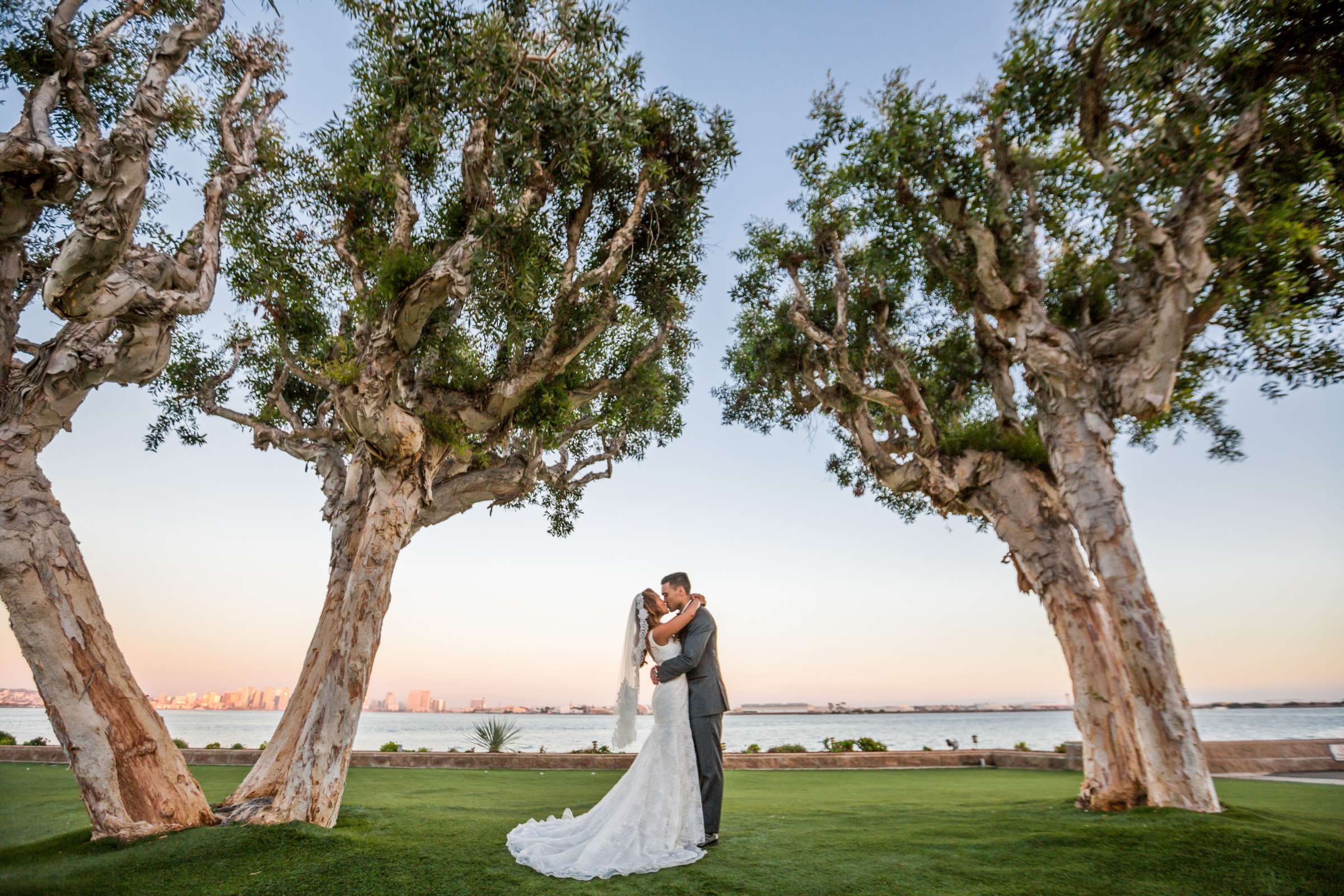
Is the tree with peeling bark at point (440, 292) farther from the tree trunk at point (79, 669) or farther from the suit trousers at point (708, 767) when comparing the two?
the suit trousers at point (708, 767)

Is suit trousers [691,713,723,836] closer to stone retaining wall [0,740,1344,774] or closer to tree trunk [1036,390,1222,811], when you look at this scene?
tree trunk [1036,390,1222,811]

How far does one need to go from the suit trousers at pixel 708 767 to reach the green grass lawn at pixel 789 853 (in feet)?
0.97

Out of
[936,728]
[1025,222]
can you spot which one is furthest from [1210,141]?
[936,728]

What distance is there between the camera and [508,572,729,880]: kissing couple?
5.14 meters

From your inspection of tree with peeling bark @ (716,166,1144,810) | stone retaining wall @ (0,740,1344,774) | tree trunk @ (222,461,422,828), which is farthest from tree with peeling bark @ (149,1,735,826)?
stone retaining wall @ (0,740,1344,774)

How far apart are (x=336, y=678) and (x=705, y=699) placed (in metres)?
4.13

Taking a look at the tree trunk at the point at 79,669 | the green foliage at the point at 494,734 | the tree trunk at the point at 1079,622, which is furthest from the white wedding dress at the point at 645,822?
the green foliage at the point at 494,734

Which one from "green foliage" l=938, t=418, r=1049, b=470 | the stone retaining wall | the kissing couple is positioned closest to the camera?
the kissing couple

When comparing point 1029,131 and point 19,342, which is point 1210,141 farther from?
point 19,342

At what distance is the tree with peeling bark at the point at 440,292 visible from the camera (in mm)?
7336

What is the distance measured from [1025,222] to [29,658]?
12.3 metres

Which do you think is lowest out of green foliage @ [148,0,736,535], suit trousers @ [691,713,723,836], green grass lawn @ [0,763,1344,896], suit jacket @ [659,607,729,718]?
green grass lawn @ [0,763,1344,896]

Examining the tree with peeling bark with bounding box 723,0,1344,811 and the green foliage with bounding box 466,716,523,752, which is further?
the green foliage with bounding box 466,716,523,752

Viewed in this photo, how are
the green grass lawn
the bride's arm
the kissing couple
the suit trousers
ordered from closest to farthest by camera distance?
the green grass lawn
the kissing couple
the suit trousers
the bride's arm
